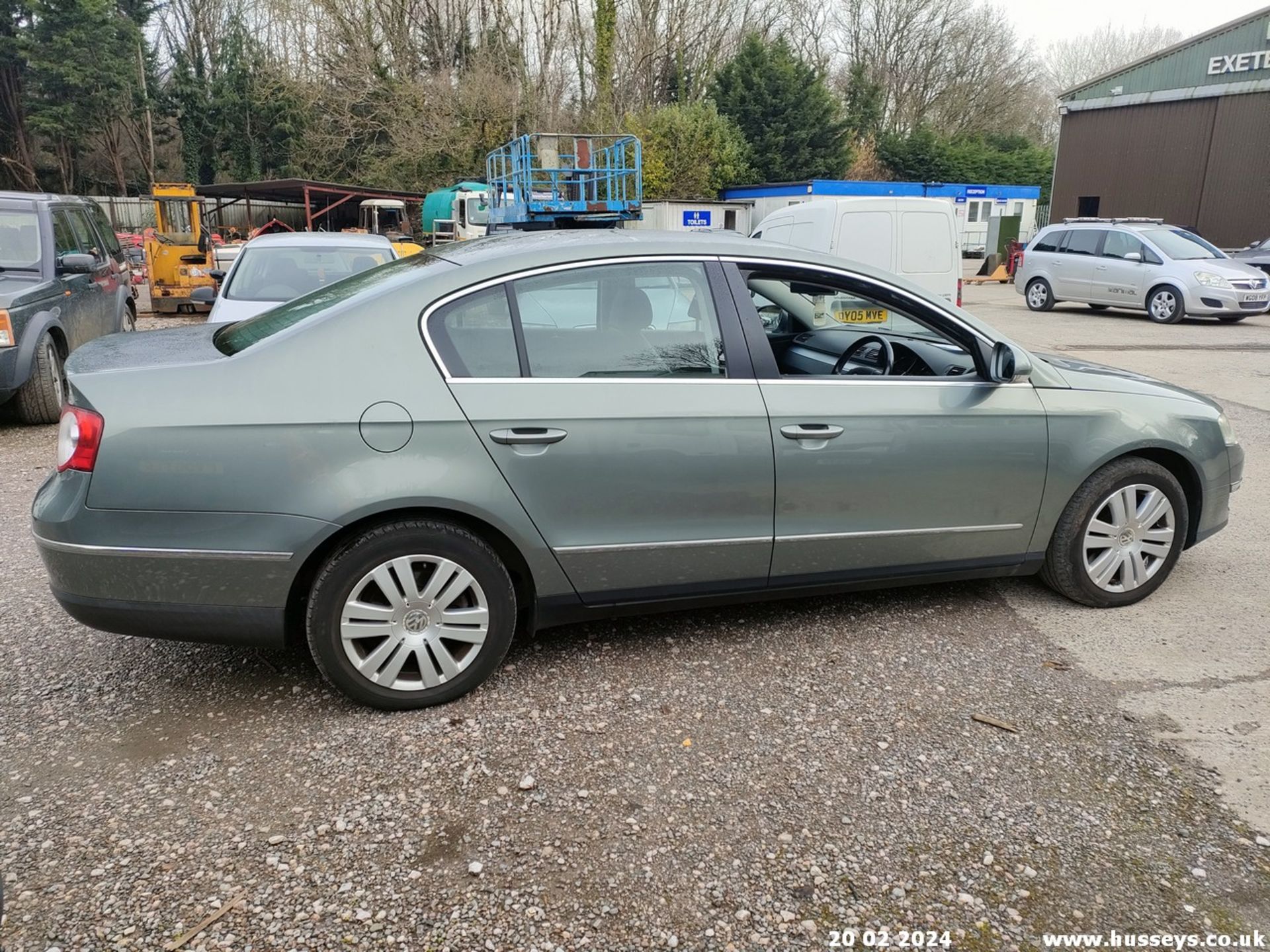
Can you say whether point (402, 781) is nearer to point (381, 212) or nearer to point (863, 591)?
point (863, 591)

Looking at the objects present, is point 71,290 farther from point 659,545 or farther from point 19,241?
point 659,545

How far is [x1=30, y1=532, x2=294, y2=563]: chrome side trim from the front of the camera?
9.80ft

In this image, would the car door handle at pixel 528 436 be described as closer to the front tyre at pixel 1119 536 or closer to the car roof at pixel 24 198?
the front tyre at pixel 1119 536

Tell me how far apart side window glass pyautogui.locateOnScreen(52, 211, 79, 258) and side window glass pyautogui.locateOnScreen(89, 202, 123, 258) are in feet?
3.67

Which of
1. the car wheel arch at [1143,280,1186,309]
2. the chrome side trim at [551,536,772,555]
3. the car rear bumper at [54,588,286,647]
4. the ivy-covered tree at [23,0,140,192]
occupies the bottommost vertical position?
the car wheel arch at [1143,280,1186,309]

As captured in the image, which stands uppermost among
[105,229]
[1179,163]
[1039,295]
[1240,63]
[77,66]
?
[77,66]

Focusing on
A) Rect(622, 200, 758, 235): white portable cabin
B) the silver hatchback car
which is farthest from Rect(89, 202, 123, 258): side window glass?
Rect(622, 200, 758, 235): white portable cabin

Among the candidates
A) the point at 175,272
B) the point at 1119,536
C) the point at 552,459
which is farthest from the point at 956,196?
the point at 552,459

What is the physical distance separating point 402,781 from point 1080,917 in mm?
1941

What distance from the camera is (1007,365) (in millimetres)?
3764

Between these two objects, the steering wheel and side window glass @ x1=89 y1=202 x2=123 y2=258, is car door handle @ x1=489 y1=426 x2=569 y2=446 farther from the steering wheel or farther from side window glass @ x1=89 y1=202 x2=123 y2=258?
side window glass @ x1=89 y1=202 x2=123 y2=258

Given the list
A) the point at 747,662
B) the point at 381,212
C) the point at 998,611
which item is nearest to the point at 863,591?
the point at 998,611

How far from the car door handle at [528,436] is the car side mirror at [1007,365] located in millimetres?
1793

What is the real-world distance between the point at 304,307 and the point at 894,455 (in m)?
2.35
